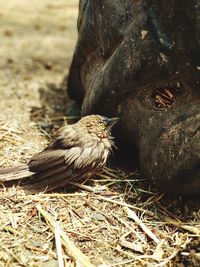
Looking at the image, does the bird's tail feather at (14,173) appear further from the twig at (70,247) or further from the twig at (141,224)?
the twig at (141,224)

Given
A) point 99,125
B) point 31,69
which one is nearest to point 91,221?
point 99,125

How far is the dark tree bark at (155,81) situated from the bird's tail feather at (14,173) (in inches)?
31.3

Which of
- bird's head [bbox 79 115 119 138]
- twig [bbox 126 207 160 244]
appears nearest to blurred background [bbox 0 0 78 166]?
bird's head [bbox 79 115 119 138]

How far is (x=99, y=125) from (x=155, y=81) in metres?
0.58

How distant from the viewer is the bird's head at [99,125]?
3543mm

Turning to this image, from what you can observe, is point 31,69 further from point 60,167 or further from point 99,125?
point 60,167

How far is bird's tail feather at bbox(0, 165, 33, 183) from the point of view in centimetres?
331

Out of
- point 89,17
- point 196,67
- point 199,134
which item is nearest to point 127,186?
point 199,134

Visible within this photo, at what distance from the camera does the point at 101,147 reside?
136 inches

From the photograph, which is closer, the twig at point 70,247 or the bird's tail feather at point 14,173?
the twig at point 70,247

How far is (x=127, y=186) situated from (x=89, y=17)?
4.80 ft

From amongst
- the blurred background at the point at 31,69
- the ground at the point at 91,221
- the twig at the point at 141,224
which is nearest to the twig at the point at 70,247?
the ground at the point at 91,221

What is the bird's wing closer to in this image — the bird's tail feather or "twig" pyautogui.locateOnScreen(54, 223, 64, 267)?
the bird's tail feather

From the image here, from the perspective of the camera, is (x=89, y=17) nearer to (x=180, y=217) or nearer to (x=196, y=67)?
(x=196, y=67)
